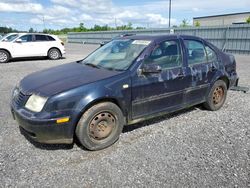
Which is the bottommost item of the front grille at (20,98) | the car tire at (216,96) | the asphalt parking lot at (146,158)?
the asphalt parking lot at (146,158)

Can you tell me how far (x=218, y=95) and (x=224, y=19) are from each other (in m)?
44.2

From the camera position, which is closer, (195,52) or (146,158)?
(146,158)

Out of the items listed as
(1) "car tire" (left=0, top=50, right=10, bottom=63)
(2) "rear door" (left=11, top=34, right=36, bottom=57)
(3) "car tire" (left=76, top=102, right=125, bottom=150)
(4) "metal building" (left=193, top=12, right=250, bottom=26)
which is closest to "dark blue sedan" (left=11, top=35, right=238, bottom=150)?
(3) "car tire" (left=76, top=102, right=125, bottom=150)

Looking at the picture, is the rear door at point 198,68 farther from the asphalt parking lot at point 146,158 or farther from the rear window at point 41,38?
the rear window at point 41,38

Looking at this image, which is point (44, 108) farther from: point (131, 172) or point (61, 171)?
point (131, 172)

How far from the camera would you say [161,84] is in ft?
11.7

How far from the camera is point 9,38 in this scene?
12.6 m

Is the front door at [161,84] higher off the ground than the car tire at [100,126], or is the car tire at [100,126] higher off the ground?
the front door at [161,84]

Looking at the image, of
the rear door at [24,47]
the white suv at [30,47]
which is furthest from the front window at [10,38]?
the rear door at [24,47]

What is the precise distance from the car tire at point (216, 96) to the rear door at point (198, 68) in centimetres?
21

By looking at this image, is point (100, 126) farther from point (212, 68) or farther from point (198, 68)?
point (212, 68)

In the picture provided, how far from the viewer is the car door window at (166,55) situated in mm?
3575

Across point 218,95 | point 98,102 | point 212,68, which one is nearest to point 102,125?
Result: point 98,102

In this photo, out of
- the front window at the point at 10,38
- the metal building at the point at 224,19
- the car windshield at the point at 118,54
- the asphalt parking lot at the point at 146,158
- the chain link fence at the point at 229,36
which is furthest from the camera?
the metal building at the point at 224,19
